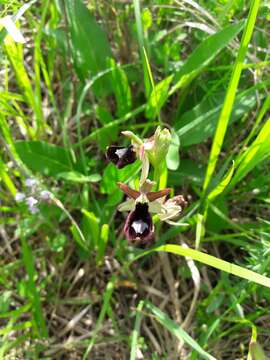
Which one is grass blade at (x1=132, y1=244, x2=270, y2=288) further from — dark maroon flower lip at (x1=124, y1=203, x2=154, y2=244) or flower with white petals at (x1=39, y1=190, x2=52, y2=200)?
flower with white petals at (x1=39, y1=190, x2=52, y2=200)

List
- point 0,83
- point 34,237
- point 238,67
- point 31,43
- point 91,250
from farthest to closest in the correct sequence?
point 31,43 < point 34,237 < point 91,250 < point 0,83 < point 238,67

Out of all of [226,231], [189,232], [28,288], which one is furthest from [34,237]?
[226,231]

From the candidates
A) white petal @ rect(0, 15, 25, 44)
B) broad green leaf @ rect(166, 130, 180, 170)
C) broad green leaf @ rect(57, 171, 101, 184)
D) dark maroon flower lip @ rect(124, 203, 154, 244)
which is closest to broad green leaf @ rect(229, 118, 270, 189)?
broad green leaf @ rect(166, 130, 180, 170)

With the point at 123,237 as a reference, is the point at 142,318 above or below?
below

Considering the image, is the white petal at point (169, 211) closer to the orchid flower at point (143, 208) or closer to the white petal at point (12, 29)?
the orchid flower at point (143, 208)

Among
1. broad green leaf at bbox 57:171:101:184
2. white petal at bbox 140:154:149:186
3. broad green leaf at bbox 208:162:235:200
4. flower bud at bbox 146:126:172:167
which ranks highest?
flower bud at bbox 146:126:172:167

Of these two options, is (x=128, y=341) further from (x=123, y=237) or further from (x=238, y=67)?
(x=238, y=67)
